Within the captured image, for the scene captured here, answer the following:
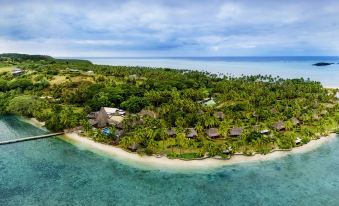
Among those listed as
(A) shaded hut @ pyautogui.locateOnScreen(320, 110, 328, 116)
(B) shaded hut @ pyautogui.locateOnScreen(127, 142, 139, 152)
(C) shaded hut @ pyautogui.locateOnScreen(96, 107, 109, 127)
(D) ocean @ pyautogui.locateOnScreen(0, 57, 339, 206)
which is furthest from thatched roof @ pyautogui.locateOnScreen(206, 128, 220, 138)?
(A) shaded hut @ pyautogui.locateOnScreen(320, 110, 328, 116)

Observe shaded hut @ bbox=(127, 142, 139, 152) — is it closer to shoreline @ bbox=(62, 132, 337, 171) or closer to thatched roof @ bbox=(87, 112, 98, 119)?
shoreline @ bbox=(62, 132, 337, 171)

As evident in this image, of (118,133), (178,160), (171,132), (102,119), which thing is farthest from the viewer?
(102,119)

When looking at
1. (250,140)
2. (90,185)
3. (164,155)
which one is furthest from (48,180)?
(250,140)

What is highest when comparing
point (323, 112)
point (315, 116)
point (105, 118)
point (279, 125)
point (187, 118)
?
point (187, 118)

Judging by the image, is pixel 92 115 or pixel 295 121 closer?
pixel 295 121

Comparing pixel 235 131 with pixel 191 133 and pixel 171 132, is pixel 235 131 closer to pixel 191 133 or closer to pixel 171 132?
pixel 191 133

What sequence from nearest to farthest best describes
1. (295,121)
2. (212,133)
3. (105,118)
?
(212,133) < (295,121) < (105,118)

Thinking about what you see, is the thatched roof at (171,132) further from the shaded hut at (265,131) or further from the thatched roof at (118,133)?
the shaded hut at (265,131)

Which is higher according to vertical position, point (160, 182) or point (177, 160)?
point (177, 160)

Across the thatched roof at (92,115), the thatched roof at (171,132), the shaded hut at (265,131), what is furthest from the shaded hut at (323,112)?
the thatched roof at (92,115)

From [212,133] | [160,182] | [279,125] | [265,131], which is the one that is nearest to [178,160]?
[160,182]
